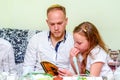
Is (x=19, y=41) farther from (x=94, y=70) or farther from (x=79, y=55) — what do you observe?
(x=94, y=70)

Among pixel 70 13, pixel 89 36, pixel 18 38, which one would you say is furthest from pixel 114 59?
pixel 18 38

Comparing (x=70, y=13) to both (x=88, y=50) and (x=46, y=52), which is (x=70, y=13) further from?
(x=88, y=50)

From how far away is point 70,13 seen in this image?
2781 millimetres

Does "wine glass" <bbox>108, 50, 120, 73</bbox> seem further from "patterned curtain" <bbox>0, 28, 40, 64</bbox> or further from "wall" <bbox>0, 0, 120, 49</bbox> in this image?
"patterned curtain" <bbox>0, 28, 40, 64</bbox>

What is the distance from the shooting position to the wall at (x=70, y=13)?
277 centimetres

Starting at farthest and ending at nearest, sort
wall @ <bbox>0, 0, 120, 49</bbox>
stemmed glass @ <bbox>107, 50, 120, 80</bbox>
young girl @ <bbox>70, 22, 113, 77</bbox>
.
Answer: wall @ <bbox>0, 0, 120, 49</bbox>
stemmed glass @ <bbox>107, 50, 120, 80</bbox>
young girl @ <bbox>70, 22, 113, 77</bbox>

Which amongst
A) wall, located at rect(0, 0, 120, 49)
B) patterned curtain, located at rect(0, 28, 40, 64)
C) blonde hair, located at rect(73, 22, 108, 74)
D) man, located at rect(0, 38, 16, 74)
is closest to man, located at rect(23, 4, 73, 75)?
man, located at rect(0, 38, 16, 74)

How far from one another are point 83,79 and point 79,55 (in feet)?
1.39

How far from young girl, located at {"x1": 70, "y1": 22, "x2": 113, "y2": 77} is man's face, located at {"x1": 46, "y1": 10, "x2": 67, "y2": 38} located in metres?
0.19

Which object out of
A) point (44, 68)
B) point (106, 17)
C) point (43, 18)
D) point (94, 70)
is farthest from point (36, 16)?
point (94, 70)

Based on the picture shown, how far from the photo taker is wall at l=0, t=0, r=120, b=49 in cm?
277

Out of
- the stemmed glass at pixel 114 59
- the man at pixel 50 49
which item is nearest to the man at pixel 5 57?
the man at pixel 50 49

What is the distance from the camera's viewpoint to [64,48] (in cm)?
217

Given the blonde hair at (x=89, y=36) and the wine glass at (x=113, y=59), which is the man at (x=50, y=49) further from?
the wine glass at (x=113, y=59)
